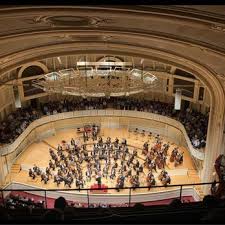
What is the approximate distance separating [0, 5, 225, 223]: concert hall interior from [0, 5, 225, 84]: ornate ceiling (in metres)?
0.03

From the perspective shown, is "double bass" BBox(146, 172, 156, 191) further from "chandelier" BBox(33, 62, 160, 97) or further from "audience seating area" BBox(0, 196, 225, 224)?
"audience seating area" BBox(0, 196, 225, 224)

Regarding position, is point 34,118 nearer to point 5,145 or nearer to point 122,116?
Result: point 5,145

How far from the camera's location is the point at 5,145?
19328 millimetres

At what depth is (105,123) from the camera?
25.1 meters

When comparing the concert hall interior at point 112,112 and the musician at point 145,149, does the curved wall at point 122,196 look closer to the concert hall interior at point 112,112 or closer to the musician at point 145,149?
the concert hall interior at point 112,112

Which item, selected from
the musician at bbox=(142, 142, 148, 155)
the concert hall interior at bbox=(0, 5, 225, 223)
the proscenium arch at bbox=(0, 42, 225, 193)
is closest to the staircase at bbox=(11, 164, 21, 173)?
the concert hall interior at bbox=(0, 5, 225, 223)

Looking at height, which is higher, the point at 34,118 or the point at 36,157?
the point at 34,118

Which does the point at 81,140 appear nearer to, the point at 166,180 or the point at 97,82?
the point at 166,180

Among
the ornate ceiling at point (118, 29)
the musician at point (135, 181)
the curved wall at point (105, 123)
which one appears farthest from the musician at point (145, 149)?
the ornate ceiling at point (118, 29)

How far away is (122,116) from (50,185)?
27.3ft

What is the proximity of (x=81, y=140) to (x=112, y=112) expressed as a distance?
3112 millimetres

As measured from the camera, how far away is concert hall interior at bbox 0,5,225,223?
768 cm

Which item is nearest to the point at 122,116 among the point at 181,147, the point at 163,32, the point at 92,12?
the point at 181,147

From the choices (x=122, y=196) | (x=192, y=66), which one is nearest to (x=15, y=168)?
(x=122, y=196)
